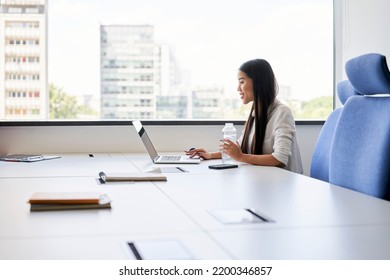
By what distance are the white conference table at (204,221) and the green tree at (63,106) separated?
162 cm

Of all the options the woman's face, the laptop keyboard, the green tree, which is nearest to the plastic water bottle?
the woman's face

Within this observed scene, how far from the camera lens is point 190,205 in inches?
71.6

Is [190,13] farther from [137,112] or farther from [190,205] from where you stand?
[190,205]

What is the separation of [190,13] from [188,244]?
3.11 meters

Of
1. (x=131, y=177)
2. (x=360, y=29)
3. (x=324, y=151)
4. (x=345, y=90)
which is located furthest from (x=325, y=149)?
(x=131, y=177)

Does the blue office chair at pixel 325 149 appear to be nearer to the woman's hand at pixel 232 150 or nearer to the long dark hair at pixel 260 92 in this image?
the long dark hair at pixel 260 92

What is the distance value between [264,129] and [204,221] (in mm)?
1784

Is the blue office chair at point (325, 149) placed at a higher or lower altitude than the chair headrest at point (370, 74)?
lower

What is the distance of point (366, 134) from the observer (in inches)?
96.2

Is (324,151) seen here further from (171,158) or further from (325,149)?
(171,158)

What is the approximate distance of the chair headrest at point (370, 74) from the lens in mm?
2279

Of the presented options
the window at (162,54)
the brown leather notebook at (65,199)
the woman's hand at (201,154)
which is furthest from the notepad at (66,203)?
the window at (162,54)

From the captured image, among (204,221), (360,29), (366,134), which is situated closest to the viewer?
(204,221)

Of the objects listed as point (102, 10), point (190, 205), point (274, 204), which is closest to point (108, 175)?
point (190, 205)
